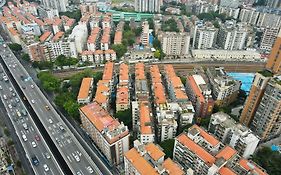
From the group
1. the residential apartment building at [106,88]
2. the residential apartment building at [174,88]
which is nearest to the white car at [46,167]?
the residential apartment building at [106,88]

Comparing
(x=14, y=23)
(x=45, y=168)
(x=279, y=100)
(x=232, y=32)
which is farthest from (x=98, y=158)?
(x=14, y=23)

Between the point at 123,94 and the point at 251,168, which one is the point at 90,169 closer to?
the point at 123,94

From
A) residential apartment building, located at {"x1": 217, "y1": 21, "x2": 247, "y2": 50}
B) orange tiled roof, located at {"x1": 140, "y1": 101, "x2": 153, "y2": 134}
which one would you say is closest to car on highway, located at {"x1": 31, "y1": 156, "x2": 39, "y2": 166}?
orange tiled roof, located at {"x1": 140, "y1": 101, "x2": 153, "y2": 134}

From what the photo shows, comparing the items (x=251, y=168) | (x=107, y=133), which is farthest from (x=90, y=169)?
(x=251, y=168)

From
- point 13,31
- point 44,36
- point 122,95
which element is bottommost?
point 122,95

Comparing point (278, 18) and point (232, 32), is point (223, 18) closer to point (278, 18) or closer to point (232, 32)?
point (278, 18)

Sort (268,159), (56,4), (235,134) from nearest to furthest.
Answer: (235,134) → (268,159) → (56,4)

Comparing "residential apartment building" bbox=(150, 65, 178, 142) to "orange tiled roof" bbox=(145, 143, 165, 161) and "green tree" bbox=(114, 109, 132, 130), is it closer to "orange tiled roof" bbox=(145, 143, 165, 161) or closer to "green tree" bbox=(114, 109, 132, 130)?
"green tree" bbox=(114, 109, 132, 130)

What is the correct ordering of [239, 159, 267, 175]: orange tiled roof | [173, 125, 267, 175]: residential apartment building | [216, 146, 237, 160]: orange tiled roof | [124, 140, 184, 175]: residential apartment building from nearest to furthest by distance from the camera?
[124, 140, 184, 175]: residential apartment building < [173, 125, 267, 175]: residential apartment building < [239, 159, 267, 175]: orange tiled roof < [216, 146, 237, 160]: orange tiled roof
